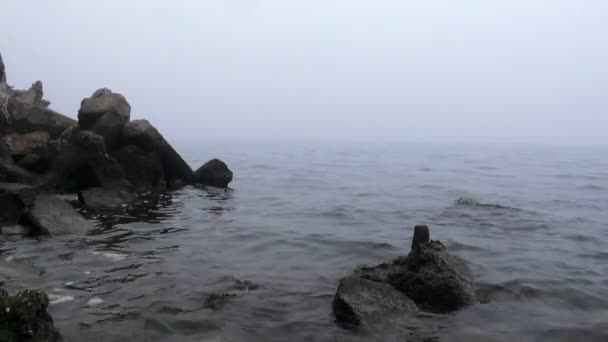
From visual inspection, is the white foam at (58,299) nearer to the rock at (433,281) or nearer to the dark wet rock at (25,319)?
the dark wet rock at (25,319)

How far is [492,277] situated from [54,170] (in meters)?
17.0

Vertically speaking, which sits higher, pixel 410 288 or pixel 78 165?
pixel 78 165

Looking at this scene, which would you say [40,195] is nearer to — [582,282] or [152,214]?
[152,214]

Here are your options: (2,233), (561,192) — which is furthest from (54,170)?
(561,192)

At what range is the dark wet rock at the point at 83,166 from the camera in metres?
19.6

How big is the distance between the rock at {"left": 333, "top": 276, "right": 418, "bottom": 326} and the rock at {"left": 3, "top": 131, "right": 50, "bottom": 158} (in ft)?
57.9

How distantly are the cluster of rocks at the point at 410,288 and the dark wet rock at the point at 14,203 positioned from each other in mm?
10083

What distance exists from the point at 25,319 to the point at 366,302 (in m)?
5.01

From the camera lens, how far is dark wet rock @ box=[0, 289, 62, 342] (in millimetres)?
5828

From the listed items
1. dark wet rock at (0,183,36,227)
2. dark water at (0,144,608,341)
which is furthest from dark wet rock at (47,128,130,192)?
dark wet rock at (0,183,36,227)

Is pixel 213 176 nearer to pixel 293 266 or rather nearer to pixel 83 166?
pixel 83 166

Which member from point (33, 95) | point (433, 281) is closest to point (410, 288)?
point (433, 281)

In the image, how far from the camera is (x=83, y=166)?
2003cm

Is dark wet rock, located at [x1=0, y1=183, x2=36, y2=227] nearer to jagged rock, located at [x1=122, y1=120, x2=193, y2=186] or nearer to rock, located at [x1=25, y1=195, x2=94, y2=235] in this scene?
rock, located at [x1=25, y1=195, x2=94, y2=235]
